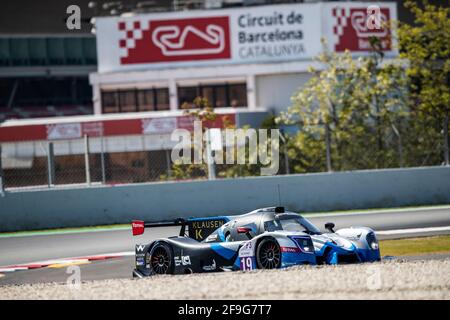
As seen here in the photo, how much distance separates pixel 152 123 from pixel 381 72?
12184 millimetres

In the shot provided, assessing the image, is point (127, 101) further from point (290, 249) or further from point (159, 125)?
point (290, 249)

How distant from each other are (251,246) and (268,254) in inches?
10.7

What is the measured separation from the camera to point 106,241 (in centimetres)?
1852

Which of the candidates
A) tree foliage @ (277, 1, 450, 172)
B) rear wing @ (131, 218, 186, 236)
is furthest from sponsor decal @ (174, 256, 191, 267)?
tree foliage @ (277, 1, 450, 172)

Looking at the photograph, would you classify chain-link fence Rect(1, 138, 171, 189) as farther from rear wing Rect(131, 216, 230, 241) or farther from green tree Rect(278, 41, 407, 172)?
rear wing Rect(131, 216, 230, 241)

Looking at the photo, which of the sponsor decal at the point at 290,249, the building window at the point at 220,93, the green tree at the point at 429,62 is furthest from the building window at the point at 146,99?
the sponsor decal at the point at 290,249

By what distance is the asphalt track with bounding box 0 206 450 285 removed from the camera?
1451cm

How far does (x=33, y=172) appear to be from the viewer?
70.6 feet

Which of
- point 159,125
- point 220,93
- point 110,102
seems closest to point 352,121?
point 159,125

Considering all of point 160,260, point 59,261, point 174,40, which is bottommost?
point 59,261

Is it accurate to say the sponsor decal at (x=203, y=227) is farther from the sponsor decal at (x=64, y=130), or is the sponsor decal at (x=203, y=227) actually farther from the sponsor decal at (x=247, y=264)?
the sponsor decal at (x=64, y=130)

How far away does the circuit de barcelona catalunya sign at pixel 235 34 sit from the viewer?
132 feet

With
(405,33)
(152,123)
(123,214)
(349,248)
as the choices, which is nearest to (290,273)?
(349,248)
